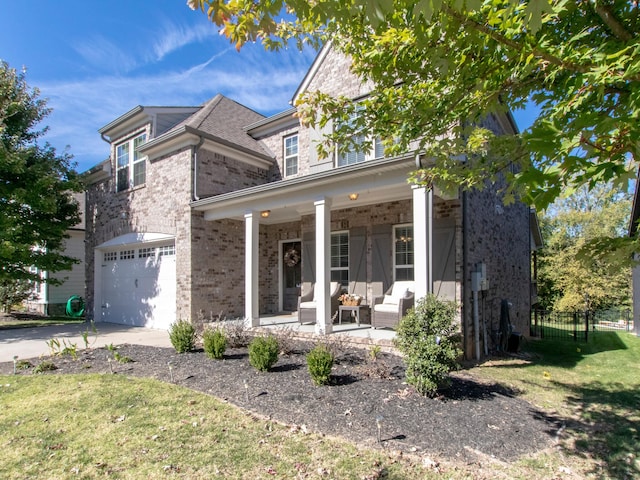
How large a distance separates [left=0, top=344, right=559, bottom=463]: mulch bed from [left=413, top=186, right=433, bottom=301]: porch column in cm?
136

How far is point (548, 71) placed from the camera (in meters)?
3.05

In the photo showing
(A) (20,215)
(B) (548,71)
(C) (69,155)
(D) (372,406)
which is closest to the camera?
(B) (548,71)

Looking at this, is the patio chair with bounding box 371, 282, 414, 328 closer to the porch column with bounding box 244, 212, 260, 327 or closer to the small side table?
the small side table

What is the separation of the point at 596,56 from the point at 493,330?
7.61m

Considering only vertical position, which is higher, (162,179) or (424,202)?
(162,179)

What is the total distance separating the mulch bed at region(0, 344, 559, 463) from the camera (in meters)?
3.71

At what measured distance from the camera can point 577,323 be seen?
1784cm

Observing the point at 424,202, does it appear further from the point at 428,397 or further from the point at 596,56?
the point at 596,56

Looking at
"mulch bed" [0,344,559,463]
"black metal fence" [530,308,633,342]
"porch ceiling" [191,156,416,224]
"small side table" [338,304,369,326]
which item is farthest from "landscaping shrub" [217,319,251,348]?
"black metal fence" [530,308,633,342]

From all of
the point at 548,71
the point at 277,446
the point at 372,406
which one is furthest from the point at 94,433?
the point at 548,71

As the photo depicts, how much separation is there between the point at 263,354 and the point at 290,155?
7.86 m

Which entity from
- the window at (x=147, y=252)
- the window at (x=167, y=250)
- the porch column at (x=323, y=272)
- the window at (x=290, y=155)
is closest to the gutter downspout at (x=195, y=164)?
the window at (x=167, y=250)

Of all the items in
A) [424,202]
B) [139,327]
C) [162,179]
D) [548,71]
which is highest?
[162,179]

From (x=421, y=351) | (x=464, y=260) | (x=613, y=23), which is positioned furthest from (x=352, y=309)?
(x=613, y=23)
